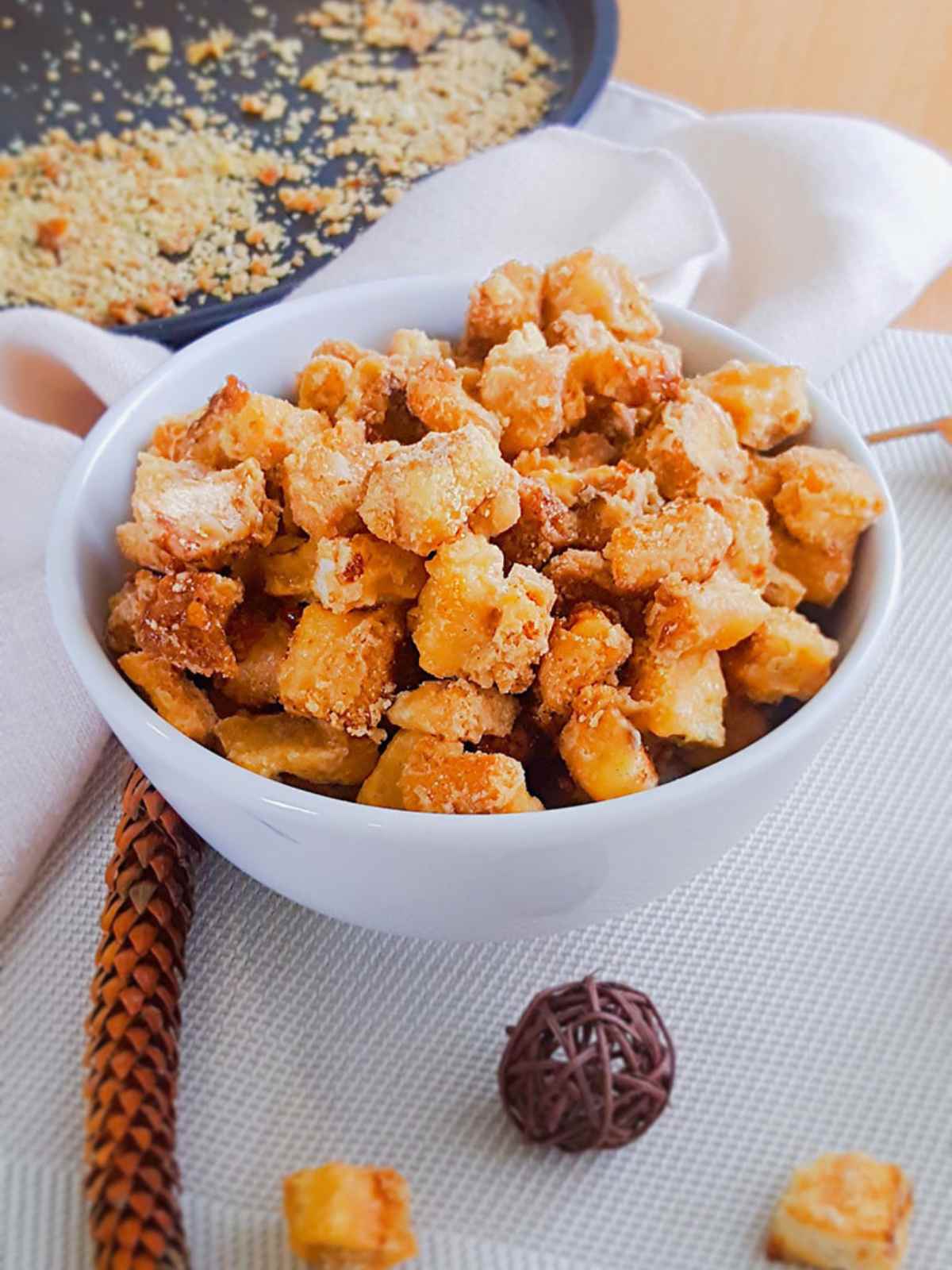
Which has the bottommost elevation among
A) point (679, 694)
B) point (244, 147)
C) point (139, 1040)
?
point (139, 1040)

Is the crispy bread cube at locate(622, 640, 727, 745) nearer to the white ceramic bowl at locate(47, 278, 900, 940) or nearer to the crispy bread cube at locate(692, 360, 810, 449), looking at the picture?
the white ceramic bowl at locate(47, 278, 900, 940)

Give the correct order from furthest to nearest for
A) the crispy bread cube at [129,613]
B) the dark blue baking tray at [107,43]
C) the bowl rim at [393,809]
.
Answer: the dark blue baking tray at [107,43] → the crispy bread cube at [129,613] → the bowl rim at [393,809]

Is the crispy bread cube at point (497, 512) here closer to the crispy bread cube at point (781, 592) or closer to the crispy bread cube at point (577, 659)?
the crispy bread cube at point (577, 659)

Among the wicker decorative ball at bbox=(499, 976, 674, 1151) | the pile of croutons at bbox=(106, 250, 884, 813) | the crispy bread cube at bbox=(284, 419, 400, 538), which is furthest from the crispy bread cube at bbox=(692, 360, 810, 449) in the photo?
the wicker decorative ball at bbox=(499, 976, 674, 1151)

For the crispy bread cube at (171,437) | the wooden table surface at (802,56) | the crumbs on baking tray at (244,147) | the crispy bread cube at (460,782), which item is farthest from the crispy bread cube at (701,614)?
the wooden table surface at (802,56)

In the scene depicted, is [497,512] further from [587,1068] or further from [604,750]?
[587,1068]

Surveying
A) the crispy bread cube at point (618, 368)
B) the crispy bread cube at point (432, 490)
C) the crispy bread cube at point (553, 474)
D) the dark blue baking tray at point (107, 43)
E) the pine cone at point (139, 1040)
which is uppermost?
the crispy bread cube at point (618, 368)

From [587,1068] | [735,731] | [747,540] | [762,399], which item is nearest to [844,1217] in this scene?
[587,1068]
